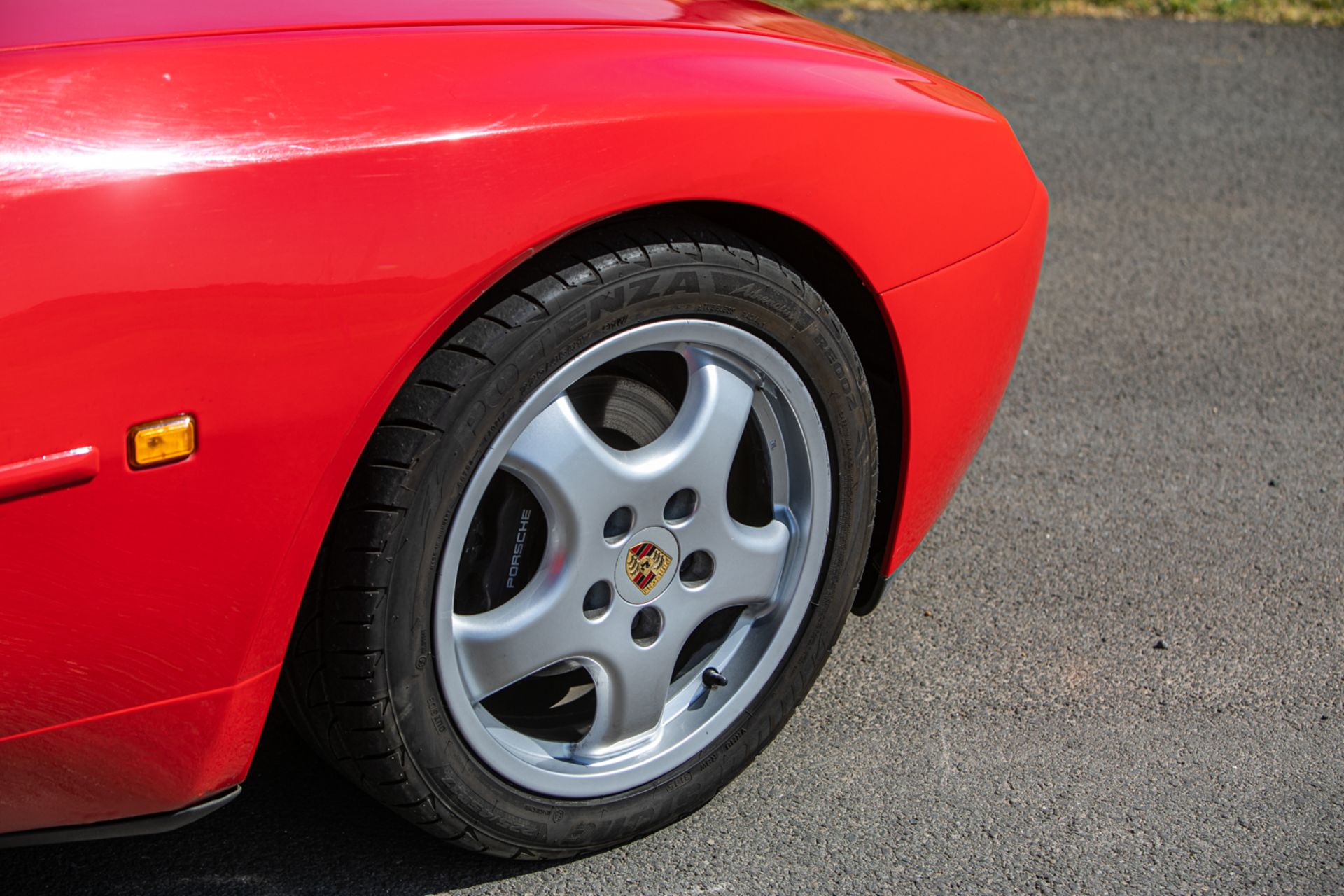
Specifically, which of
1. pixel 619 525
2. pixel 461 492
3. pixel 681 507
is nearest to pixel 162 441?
pixel 461 492

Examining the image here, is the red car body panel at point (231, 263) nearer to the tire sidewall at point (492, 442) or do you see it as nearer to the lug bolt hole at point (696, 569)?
the tire sidewall at point (492, 442)

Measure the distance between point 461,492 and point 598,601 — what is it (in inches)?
12.6

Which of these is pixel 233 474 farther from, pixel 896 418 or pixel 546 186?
pixel 896 418

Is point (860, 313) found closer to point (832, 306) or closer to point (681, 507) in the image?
point (832, 306)

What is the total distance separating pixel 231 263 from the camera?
130 cm

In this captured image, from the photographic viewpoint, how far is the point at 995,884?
1939 millimetres

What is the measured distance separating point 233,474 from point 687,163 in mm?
682

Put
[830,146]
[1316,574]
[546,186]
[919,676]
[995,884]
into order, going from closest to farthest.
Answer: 1. [546,186]
2. [830,146]
3. [995,884]
4. [919,676]
5. [1316,574]

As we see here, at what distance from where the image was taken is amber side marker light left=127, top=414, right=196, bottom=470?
1.29 metres

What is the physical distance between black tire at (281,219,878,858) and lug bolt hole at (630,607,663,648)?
0.24 m

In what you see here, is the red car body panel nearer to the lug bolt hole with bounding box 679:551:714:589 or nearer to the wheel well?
the wheel well

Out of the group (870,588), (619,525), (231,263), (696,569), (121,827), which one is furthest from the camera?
(870,588)

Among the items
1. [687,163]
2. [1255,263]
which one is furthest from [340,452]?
[1255,263]

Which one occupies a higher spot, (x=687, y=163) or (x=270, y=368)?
(x=687, y=163)
